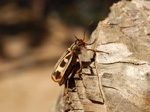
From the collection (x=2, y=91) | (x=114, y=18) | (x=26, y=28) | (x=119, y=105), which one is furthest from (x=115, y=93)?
(x=26, y=28)

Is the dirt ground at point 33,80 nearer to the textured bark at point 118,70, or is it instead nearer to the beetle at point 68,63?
the beetle at point 68,63

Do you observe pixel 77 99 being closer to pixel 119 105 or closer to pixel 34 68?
pixel 119 105

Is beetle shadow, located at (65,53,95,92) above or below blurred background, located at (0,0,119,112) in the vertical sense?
below

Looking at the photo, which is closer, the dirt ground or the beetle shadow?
the beetle shadow

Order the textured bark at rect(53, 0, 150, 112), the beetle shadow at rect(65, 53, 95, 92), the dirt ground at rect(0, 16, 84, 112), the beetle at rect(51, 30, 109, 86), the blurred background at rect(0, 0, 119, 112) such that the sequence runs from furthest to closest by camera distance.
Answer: the blurred background at rect(0, 0, 119, 112), the dirt ground at rect(0, 16, 84, 112), the beetle at rect(51, 30, 109, 86), the beetle shadow at rect(65, 53, 95, 92), the textured bark at rect(53, 0, 150, 112)

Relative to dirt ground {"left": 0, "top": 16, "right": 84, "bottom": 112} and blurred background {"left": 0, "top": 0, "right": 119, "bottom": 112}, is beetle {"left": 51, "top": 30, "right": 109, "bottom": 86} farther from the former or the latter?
dirt ground {"left": 0, "top": 16, "right": 84, "bottom": 112}

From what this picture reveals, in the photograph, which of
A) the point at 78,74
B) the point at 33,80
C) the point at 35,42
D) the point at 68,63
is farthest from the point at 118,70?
the point at 35,42

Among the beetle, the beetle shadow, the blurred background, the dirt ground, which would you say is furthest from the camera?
the blurred background

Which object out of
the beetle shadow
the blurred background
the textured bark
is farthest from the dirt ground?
the textured bark
